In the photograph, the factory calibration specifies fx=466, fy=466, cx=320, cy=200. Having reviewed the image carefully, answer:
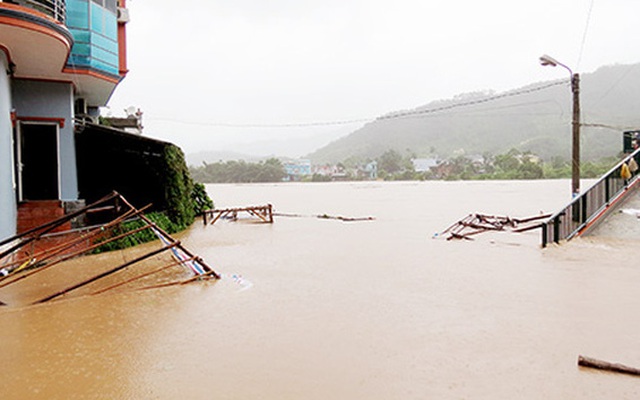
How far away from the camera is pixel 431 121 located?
490 ft

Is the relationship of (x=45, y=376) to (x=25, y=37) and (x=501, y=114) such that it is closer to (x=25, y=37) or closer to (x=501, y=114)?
(x=25, y=37)

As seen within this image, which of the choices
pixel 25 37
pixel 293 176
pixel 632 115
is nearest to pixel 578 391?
pixel 25 37

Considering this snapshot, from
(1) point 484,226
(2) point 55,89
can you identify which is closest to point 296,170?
(1) point 484,226

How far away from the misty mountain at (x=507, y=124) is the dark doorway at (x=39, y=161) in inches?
4087

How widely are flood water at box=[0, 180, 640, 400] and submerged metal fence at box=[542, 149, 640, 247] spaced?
1.61m

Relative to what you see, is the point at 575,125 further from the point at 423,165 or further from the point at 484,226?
the point at 423,165

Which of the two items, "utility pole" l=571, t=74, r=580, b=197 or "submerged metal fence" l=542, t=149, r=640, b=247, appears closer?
"submerged metal fence" l=542, t=149, r=640, b=247

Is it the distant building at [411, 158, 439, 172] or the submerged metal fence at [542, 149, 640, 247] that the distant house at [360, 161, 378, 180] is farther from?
the submerged metal fence at [542, 149, 640, 247]

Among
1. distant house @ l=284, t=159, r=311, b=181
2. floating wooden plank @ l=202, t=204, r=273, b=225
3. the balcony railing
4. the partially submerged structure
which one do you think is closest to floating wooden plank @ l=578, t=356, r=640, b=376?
the partially submerged structure

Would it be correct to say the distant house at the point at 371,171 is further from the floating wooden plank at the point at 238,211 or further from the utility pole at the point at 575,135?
the utility pole at the point at 575,135

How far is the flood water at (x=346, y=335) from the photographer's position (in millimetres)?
3922

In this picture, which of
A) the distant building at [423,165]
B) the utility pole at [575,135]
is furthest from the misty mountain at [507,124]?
the utility pole at [575,135]

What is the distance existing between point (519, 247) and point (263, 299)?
25.3 feet

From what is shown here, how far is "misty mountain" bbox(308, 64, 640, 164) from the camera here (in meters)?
116
